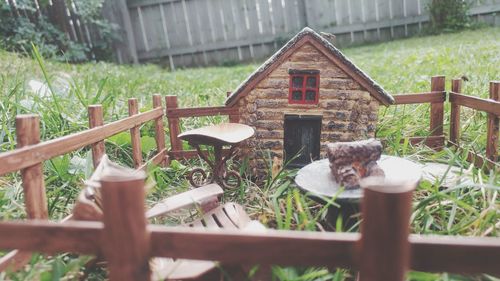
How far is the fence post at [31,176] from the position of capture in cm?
148

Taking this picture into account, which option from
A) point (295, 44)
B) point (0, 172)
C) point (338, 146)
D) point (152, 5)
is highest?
point (152, 5)

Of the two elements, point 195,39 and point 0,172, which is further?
point 195,39

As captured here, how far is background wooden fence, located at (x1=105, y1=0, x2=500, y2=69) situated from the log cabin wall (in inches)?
227

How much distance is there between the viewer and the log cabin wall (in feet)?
8.23

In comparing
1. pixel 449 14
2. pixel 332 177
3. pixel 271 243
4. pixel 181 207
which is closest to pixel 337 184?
pixel 332 177

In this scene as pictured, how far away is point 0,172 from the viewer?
4.45 ft

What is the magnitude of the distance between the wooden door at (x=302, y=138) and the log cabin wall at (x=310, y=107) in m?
0.03

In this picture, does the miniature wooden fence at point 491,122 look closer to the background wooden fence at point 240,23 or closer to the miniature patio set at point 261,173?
the miniature patio set at point 261,173

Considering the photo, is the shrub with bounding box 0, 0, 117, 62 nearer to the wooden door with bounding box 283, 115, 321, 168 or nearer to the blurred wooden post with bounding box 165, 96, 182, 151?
the blurred wooden post with bounding box 165, 96, 182, 151

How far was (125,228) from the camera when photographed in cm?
98

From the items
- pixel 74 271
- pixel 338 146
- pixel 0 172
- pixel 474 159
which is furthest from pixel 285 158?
pixel 0 172

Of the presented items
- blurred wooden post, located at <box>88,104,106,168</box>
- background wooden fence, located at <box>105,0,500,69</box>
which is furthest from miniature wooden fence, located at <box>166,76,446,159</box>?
background wooden fence, located at <box>105,0,500,69</box>

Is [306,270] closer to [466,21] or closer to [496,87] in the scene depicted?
[496,87]

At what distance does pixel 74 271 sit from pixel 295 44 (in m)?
1.75
